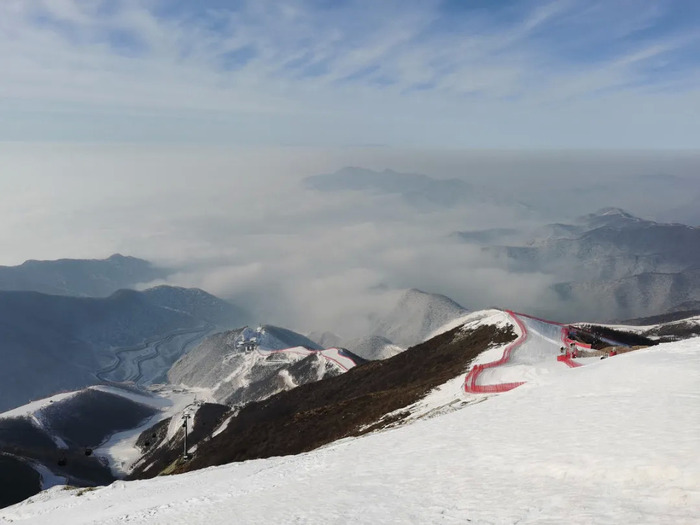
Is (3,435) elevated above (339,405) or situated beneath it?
situated beneath

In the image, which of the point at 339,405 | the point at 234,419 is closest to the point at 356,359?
the point at 234,419

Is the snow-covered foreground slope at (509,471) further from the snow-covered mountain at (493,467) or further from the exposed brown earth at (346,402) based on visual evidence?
the exposed brown earth at (346,402)

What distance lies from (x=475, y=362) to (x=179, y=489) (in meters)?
35.3

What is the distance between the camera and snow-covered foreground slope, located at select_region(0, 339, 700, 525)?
16.9 meters


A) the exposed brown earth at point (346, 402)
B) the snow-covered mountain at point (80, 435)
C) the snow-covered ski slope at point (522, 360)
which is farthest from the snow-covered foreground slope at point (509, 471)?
the snow-covered mountain at point (80, 435)

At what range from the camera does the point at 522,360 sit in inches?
2098

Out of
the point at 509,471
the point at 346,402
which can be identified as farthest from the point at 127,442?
the point at 509,471

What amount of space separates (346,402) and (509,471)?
44130 mm

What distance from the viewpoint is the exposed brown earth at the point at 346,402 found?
54.7 metres

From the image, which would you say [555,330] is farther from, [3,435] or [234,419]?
[3,435]

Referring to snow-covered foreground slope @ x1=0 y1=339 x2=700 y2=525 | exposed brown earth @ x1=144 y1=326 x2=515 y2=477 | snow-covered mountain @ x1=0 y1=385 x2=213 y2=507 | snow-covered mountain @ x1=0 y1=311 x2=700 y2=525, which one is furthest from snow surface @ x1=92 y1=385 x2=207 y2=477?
snow-covered foreground slope @ x1=0 y1=339 x2=700 y2=525

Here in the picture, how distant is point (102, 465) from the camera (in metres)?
116

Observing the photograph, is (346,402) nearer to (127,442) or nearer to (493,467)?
(493,467)

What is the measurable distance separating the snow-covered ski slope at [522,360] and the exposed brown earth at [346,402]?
2.81m
